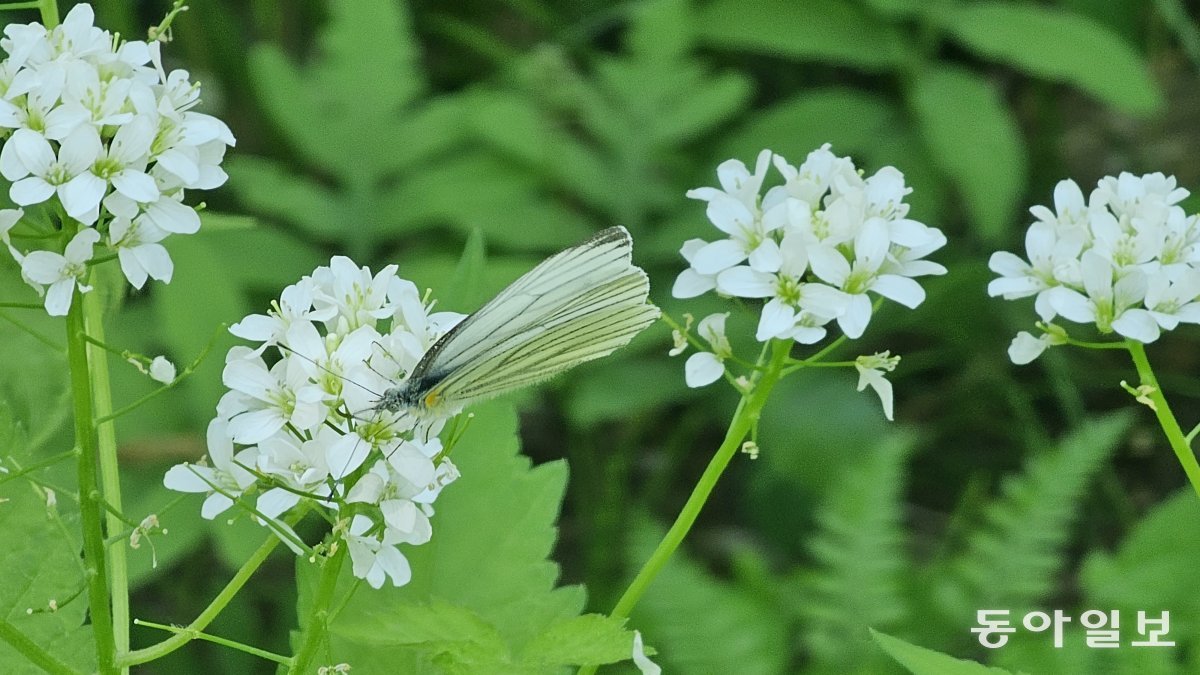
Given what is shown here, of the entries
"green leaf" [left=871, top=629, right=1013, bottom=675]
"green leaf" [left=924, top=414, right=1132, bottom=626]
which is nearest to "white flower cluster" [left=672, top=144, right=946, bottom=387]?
"green leaf" [left=871, top=629, right=1013, bottom=675]

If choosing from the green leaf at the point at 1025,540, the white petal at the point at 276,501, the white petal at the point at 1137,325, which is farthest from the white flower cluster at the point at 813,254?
the green leaf at the point at 1025,540

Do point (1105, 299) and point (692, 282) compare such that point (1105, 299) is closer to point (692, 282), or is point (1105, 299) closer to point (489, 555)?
point (692, 282)

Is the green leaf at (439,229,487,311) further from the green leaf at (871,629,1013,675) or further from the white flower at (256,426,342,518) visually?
the green leaf at (871,629,1013,675)

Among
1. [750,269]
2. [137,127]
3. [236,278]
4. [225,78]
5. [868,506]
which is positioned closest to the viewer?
[137,127]

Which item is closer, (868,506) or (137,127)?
(137,127)

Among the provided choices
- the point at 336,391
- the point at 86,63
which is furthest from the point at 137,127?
the point at 336,391

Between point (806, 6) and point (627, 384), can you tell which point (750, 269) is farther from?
point (806, 6)

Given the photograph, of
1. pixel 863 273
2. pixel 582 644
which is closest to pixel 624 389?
pixel 863 273
